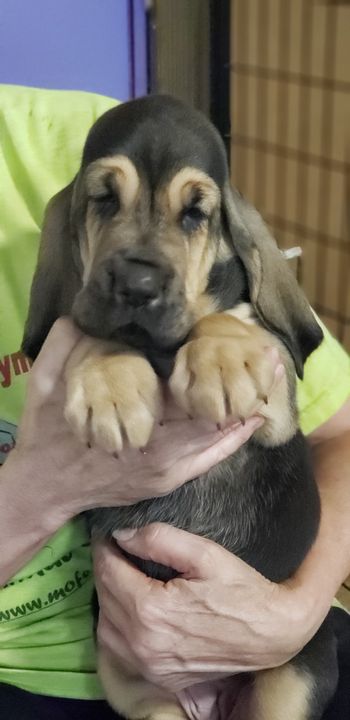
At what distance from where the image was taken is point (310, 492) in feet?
4.21

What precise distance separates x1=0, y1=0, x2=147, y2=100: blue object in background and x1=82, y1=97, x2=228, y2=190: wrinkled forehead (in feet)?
2.30

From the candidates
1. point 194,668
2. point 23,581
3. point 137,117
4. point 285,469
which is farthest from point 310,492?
point 137,117

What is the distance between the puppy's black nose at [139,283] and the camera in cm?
101

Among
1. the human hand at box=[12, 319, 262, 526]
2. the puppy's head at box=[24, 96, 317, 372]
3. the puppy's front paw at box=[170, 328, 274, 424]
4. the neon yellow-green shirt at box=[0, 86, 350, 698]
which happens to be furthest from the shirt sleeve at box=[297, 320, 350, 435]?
the puppy's front paw at box=[170, 328, 274, 424]

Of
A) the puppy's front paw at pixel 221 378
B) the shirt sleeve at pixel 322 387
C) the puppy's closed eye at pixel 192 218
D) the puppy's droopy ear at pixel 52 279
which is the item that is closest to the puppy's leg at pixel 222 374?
the puppy's front paw at pixel 221 378

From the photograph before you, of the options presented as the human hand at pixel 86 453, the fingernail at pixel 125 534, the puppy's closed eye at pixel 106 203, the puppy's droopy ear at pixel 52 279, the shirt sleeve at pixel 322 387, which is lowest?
the fingernail at pixel 125 534

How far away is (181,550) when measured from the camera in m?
1.15

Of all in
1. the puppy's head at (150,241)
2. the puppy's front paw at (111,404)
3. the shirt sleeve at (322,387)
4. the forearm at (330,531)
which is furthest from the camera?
the shirt sleeve at (322,387)

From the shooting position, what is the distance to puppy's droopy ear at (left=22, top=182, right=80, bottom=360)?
123 cm

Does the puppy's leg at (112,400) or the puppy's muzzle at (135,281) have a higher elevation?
the puppy's muzzle at (135,281)

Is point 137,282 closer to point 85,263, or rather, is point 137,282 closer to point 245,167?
point 85,263

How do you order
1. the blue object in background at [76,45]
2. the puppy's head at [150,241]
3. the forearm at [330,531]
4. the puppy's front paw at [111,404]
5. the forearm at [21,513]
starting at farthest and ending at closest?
the blue object in background at [76,45]
the forearm at [330,531]
the forearm at [21,513]
the puppy's head at [150,241]
the puppy's front paw at [111,404]

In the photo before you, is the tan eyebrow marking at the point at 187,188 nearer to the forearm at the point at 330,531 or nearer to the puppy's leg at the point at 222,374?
the puppy's leg at the point at 222,374

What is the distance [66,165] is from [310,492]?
605mm
